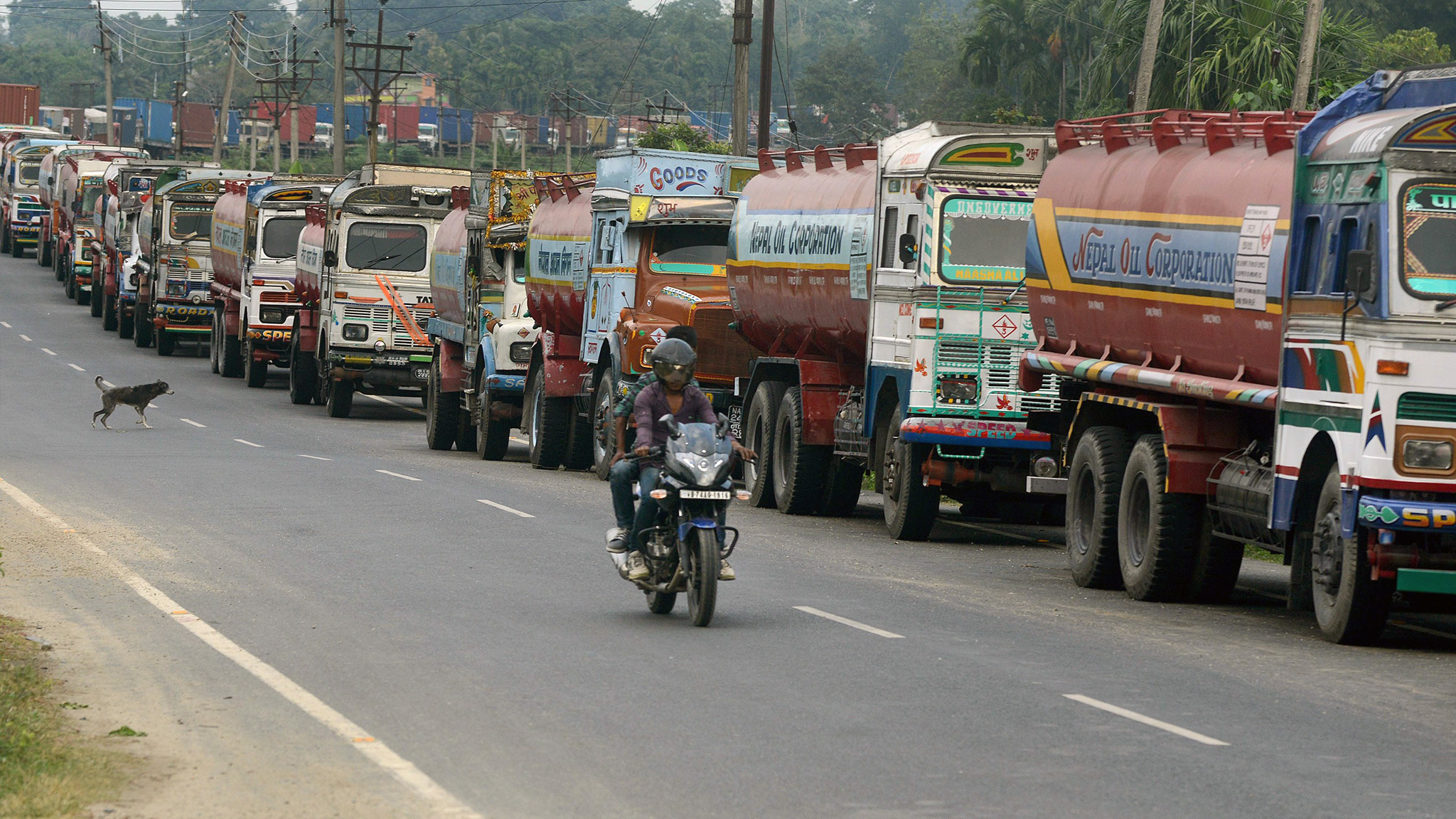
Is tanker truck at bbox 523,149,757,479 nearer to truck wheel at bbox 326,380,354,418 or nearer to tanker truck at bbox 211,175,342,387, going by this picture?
truck wheel at bbox 326,380,354,418

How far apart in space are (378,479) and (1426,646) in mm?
12929

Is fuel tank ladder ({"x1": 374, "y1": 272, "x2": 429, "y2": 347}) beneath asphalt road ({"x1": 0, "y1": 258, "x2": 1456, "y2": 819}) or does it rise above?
above

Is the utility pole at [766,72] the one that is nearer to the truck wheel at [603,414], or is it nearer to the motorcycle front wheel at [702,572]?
the truck wheel at [603,414]

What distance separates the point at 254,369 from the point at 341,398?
248 inches

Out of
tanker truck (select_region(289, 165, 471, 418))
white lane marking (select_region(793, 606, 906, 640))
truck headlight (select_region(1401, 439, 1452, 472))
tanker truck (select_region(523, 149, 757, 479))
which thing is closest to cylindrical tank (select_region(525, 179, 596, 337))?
tanker truck (select_region(523, 149, 757, 479))

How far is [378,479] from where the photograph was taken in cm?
2244

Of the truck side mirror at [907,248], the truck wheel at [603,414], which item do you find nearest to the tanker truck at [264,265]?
the truck wheel at [603,414]

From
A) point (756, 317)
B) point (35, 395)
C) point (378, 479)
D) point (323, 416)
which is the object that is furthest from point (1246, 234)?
point (35, 395)

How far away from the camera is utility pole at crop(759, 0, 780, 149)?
38.6 meters

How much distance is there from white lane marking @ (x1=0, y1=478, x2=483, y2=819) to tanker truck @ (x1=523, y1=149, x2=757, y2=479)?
899 cm

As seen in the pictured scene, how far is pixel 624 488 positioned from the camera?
39.8 ft

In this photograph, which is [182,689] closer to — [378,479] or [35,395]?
[378,479]

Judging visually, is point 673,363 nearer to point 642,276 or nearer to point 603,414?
point 642,276

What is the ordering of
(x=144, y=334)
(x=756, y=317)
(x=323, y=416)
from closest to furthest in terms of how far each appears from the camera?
(x=756, y=317), (x=323, y=416), (x=144, y=334)
